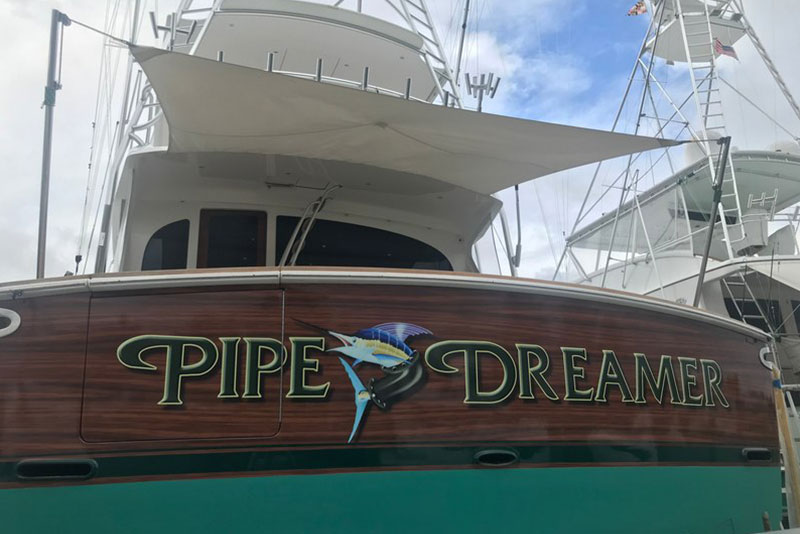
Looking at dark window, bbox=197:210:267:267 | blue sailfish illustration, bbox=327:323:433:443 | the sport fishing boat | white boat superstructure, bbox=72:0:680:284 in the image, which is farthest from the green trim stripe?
dark window, bbox=197:210:267:267

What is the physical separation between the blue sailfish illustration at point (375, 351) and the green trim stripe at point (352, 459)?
121 mm

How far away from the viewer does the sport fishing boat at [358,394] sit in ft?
7.51

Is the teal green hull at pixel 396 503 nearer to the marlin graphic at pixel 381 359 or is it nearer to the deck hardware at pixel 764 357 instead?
the marlin graphic at pixel 381 359

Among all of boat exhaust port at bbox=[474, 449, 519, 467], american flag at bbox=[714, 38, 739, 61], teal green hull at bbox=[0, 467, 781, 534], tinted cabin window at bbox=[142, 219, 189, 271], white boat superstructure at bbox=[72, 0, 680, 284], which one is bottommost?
teal green hull at bbox=[0, 467, 781, 534]

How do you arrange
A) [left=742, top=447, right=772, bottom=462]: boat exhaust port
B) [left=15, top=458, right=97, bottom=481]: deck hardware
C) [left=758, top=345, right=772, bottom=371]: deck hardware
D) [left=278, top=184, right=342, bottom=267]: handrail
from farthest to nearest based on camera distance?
[left=278, top=184, right=342, bottom=267]: handrail < [left=758, top=345, right=772, bottom=371]: deck hardware < [left=742, top=447, right=772, bottom=462]: boat exhaust port < [left=15, top=458, right=97, bottom=481]: deck hardware

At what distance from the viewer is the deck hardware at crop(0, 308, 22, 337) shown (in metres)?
2.31

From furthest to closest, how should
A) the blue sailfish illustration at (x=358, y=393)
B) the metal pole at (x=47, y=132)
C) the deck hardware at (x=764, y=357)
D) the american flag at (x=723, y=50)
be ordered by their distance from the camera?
the american flag at (x=723, y=50) < the deck hardware at (x=764, y=357) < the metal pole at (x=47, y=132) < the blue sailfish illustration at (x=358, y=393)

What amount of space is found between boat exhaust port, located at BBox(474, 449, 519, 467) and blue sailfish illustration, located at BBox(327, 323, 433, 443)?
1.44 ft

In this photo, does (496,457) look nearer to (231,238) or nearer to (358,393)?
(358,393)

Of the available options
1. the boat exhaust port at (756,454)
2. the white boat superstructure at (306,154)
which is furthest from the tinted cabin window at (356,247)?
the boat exhaust port at (756,454)

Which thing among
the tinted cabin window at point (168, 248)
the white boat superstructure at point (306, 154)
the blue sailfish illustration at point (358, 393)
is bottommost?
the blue sailfish illustration at point (358, 393)

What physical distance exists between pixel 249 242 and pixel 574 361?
2626 millimetres

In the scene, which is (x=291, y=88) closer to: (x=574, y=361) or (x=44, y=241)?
(x=44, y=241)

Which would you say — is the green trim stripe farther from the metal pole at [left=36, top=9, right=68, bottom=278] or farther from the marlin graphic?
the metal pole at [left=36, top=9, right=68, bottom=278]
